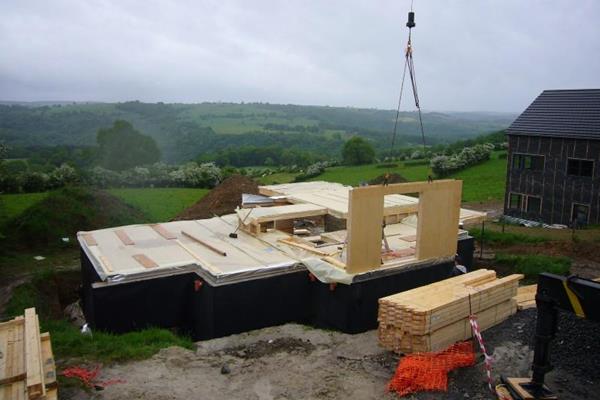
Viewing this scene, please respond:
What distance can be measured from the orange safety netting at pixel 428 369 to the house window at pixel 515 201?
21.5m

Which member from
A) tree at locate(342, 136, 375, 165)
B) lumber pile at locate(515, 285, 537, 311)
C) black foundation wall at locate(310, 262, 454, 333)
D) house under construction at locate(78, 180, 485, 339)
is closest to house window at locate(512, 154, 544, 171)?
lumber pile at locate(515, 285, 537, 311)

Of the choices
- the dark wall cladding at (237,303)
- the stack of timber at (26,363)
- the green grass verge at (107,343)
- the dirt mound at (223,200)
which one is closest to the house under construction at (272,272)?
the dark wall cladding at (237,303)

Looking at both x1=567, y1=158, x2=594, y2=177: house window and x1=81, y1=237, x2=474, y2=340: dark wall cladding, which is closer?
x1=81, y1=237, x2=474, y2=340: dark wall cladding

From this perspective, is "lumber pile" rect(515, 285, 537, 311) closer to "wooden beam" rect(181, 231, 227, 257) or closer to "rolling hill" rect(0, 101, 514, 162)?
"wooden beam" rect(181, 231, 227, 257)

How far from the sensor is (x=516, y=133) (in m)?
28.0

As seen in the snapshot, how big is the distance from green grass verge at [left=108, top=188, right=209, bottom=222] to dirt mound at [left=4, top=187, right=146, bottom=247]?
1.65 metres

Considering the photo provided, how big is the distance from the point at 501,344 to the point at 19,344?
339 inches

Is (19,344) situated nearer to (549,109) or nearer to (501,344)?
(501,344)

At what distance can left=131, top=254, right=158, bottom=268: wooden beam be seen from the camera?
11.4 metres

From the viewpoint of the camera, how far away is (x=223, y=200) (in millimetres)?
22719

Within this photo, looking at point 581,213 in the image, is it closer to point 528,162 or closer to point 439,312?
point 528,162

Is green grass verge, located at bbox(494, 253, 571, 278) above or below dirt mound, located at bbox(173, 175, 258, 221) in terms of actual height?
below

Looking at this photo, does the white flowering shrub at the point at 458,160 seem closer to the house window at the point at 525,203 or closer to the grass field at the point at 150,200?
the house window at the point at 525,203

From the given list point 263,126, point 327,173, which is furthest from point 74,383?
point 263,126
